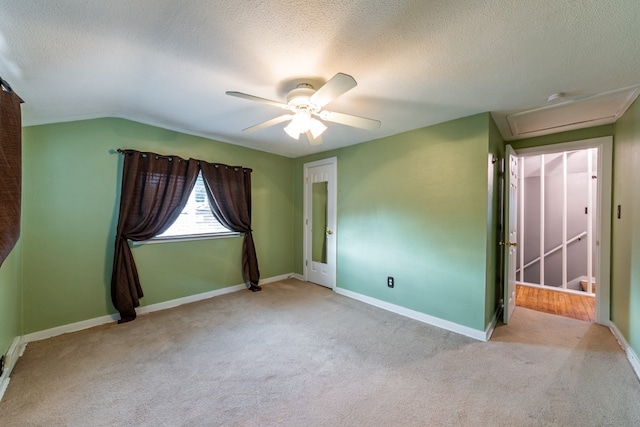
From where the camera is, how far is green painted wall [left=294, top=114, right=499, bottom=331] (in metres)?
2.49

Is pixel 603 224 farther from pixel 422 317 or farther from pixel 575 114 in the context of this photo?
pixel 422 317

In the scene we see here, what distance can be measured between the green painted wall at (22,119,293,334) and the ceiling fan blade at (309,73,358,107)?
2.36 m

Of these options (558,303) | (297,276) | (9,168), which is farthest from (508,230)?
(9,168)

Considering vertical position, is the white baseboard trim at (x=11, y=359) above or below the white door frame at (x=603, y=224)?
below

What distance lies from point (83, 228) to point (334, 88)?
9.56 ft

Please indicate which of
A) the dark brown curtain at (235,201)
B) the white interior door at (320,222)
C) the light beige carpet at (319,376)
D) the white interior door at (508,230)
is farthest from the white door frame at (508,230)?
the dark brown curtain at (235,201)

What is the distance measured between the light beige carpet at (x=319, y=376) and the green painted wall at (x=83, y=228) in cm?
38

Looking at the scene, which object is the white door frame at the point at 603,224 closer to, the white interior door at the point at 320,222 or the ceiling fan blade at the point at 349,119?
the ceiling fan blade at the point at 349,119

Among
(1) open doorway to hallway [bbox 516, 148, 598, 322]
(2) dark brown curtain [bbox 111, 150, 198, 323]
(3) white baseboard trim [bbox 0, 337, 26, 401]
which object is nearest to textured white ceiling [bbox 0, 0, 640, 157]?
(2) dark brown curtain [bbox 111, 150, 198, 323]

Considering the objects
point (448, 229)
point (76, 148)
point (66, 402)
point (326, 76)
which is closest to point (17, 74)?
point (76, 148)

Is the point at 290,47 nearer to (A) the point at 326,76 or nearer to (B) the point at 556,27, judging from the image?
(A) the point at 326,76

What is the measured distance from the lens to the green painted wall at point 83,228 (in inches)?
92.6

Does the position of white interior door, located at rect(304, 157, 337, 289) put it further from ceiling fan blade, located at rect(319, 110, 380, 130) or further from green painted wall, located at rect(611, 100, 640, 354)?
green painted wall, located at rect(611, 100, 640, 354)

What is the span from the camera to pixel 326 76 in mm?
1797
